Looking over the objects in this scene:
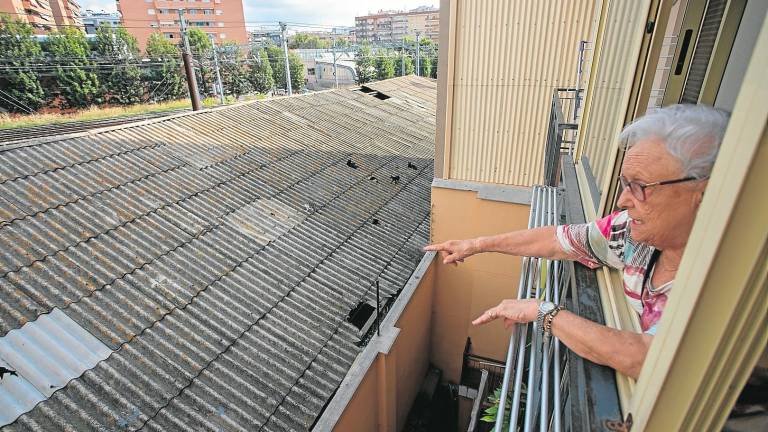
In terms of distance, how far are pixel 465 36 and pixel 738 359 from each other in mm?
5409

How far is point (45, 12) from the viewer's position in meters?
50.4

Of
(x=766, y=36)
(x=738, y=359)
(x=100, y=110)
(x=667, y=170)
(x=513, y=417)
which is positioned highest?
(x=766, y=36)

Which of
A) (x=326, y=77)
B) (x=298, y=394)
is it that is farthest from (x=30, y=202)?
(x=326, y=77)

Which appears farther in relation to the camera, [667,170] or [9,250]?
[9,250]

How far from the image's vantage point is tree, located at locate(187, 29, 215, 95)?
3228 centimetres

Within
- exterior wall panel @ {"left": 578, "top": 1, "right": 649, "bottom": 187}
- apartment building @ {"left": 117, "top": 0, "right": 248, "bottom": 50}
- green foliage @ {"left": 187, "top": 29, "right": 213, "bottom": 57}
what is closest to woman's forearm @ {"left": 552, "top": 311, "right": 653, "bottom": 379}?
exterior wall panel @ {"left": 578, "top": 1, "right": 649, "bottom": 187}

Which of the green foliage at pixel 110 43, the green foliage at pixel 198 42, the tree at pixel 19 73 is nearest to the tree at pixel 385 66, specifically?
the green foliage at pixel 198 42

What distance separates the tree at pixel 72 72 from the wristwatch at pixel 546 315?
31.6 m

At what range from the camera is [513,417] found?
138 cm

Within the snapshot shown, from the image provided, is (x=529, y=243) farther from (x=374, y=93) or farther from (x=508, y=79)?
(x=374, y=93)

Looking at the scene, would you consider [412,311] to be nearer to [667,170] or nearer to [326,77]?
[667,170]

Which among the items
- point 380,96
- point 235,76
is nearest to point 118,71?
point 235,76

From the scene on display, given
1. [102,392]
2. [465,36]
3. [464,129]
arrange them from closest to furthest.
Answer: [102,392] → [465,36] → [464,129]

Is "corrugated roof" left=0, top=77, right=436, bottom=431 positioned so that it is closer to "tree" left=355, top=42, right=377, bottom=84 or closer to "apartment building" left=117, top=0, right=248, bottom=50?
"tree" left=355, top=42, right=377, bottom=84
